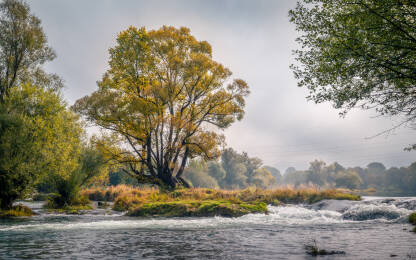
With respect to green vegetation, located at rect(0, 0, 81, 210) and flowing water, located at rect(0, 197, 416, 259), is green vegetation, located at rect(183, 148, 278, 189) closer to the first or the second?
green vegetation, located at rect(0, 0, 81, 210)

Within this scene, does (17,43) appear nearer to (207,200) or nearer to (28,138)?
(28,138)

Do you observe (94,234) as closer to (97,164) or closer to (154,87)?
(97,164)

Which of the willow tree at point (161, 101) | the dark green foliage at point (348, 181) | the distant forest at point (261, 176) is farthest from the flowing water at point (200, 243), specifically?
the dark green foliage at point (348, 181)

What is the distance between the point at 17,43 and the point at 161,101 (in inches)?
500

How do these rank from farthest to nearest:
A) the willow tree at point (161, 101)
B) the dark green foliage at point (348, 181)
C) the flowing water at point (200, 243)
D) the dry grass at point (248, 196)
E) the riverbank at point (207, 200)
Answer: the dark green foliage at point (348, 181)
the willow tree at point (161, 101)
the dry grass at point (248, 196)
the riverbank at point (207, 200)
the flowing water at point (200, 243)

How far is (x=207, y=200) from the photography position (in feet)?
66.5

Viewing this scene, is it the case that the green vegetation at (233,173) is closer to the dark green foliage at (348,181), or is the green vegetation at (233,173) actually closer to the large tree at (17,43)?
the dark green foliage at (348,181)

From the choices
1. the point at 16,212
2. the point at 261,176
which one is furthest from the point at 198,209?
the point at 261,176

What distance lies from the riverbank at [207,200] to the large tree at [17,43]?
1269cm

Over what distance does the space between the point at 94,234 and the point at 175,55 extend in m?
21.7

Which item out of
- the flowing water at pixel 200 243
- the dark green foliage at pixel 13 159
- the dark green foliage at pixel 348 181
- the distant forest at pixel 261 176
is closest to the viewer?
the flowing water at pixel 200 243

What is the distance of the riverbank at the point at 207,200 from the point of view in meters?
17.4

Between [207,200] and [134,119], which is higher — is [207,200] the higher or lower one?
the lower one

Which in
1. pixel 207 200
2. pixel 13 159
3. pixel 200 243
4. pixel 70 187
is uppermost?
pixel 13 159
